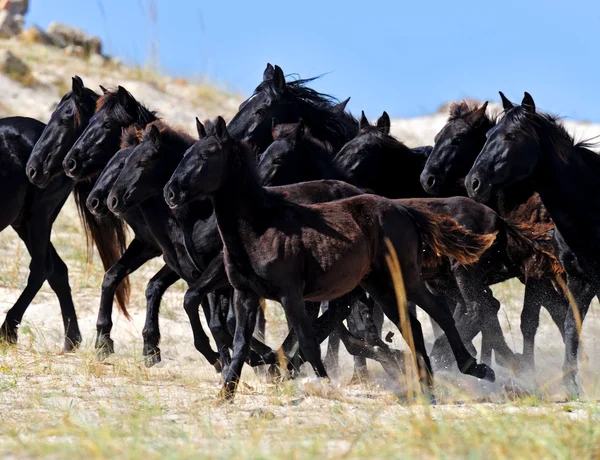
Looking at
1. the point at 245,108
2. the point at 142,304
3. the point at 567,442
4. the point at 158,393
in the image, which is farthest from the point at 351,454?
the point at 142,304

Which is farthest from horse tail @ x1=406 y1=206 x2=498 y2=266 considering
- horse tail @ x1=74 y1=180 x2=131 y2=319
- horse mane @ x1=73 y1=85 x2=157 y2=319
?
→ horse tail @ x1=74 y1=180 x2=131 y2=319

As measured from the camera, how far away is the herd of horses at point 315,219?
6016 millimetres

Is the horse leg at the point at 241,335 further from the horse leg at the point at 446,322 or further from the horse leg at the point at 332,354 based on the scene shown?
the horse leg at the point at 332,354

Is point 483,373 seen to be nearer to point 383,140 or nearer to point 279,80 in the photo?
point 383,140

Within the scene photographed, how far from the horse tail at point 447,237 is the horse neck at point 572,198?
0.55 meters

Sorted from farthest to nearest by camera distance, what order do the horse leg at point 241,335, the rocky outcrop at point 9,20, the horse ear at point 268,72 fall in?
the rocky outcrop at point 9,20 → the horse ear at point 268,72 → the horse leg at point 241,335

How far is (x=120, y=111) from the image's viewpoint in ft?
26.5

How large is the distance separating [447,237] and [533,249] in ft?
4.32

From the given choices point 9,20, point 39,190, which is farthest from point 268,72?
point 9,20

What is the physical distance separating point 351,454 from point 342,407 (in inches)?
58.6

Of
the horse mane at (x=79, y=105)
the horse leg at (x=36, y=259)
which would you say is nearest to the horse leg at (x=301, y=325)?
the horse mane at (x=79, y=105)

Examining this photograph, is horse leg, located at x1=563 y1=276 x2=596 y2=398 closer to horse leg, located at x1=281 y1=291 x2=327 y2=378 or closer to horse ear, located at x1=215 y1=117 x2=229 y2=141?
horse leg, located at x1=281 y1=291 x2=327 y2=378

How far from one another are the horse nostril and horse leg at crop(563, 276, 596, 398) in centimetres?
362

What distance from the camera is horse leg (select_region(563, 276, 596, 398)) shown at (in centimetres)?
673
